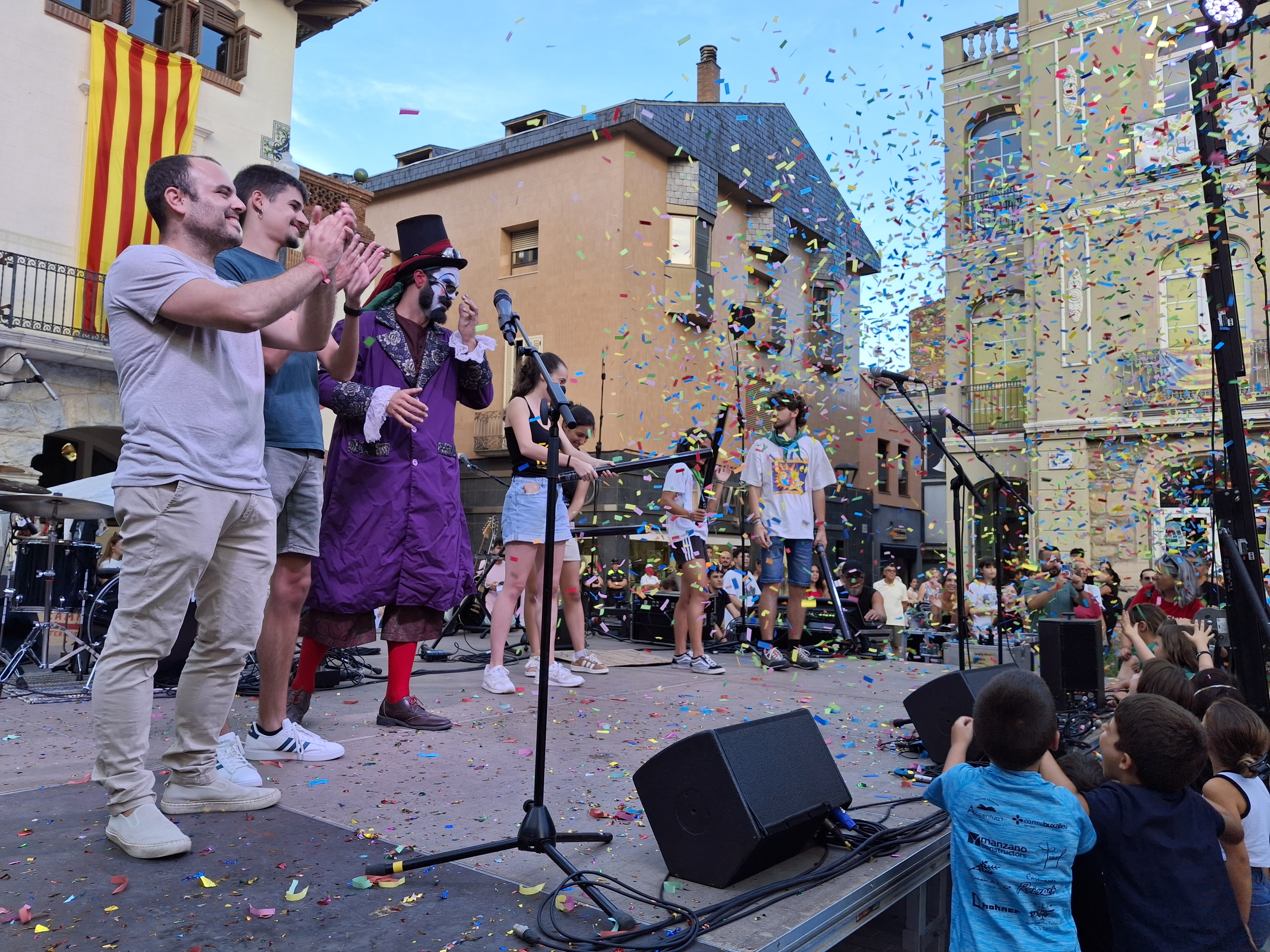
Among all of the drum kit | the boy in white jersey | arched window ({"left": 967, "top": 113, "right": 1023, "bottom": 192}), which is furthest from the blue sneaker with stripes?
arched window ({"left": 967, "top": 113, "right": 1023, "bottom": 192})

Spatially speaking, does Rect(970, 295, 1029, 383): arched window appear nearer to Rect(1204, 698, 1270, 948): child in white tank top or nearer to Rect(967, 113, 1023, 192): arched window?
Rect(967, 113, 1023, 192): arched window

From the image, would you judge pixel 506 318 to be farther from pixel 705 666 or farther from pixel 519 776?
pixel 705 666

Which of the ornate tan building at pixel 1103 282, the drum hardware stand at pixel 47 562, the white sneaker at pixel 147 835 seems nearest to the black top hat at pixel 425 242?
the white sneaker at pixel 147 835

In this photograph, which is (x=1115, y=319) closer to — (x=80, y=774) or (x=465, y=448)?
(x=465, y=448)

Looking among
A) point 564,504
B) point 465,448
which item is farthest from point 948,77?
point 564,504

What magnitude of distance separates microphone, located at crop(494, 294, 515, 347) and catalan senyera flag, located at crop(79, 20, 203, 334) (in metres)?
10.1

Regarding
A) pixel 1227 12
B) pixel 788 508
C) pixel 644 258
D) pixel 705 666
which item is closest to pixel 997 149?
pixel 644 258

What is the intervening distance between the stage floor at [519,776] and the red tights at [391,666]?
16 centimetres

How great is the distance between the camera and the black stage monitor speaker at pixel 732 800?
1.92m

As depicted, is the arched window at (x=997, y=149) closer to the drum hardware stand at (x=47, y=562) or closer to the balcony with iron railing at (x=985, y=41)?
the balcony with iron railing at (x=985, y=41)

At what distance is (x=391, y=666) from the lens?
11.2ft

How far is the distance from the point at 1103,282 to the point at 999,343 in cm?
373

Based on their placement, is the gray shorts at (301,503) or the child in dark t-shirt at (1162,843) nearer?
the child in dark t-shirt at (1162,843)

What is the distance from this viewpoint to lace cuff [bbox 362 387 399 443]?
126 inches
